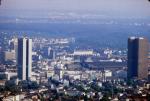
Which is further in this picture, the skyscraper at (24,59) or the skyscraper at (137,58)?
the skyscraper at (24,59)

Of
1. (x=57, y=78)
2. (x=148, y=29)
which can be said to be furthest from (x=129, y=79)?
(x=57, y=78)

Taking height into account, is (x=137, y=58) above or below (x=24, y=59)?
above

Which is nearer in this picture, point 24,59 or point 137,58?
point 137,58

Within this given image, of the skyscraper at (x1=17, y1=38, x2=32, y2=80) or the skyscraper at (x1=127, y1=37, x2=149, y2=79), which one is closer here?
the skyscraper at (x1=127, y1=37, x2=149, y2=79)

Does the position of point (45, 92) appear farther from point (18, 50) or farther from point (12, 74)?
point (18, 50)
